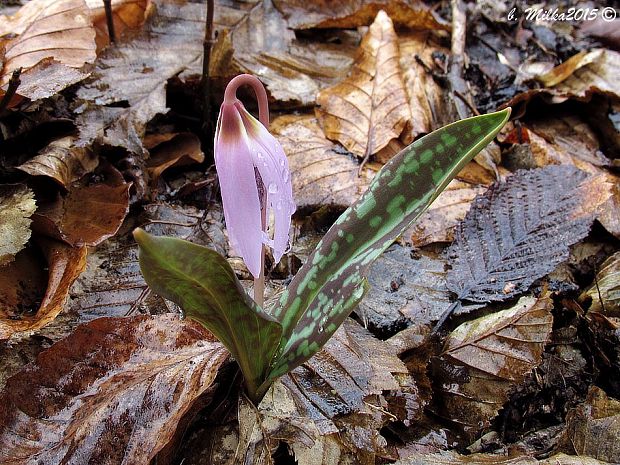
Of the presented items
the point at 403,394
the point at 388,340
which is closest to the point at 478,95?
the point at 388,340

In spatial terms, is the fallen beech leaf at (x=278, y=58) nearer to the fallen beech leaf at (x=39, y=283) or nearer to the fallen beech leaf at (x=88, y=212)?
the fallen beech leaf at (x=88, y=212)

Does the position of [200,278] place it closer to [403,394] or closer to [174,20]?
[403,394]

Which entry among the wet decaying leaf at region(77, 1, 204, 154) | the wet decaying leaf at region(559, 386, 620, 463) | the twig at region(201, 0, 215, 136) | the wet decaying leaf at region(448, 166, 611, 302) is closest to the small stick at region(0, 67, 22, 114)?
the wet decaying leaf at region(77, 1, 204, 154)

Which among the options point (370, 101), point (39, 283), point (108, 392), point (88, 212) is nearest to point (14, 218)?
point (39, 283)

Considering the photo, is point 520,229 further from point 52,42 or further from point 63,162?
point 52,42

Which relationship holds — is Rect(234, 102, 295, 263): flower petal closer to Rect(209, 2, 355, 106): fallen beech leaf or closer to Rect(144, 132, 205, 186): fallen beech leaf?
Rect(144, 132, 205, 186): fallen beech leaf

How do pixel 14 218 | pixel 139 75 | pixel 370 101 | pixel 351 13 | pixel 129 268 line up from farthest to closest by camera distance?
pixel 351 13
pixel 370 101
pixel 139 75
pixel 129 268
pixel 14 218
